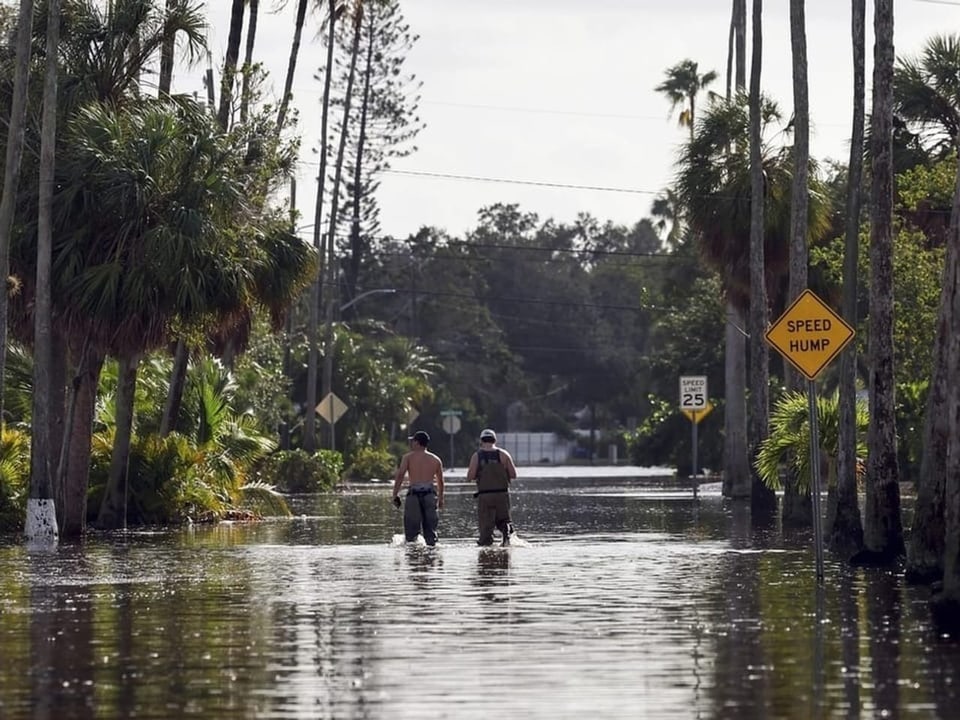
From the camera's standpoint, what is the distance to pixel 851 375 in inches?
1094

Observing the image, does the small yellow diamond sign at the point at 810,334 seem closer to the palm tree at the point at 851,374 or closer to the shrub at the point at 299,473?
the palm tree at the point at 851,374

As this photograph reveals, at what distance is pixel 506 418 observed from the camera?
462 feet

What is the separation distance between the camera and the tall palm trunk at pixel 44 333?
31.2 meters

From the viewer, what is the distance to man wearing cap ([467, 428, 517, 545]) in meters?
27.7

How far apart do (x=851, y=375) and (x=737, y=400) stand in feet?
81.6

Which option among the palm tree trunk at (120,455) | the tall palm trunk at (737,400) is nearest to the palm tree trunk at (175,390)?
the palm tree trunk at (120,455)

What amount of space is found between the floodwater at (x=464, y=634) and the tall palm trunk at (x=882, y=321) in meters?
0.91

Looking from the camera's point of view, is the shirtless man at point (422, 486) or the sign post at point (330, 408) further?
the sign post at point (330, 408)

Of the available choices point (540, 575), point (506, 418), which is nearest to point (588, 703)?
point (540, 575)

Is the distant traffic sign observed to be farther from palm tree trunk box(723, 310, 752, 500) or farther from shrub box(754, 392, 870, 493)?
shrub box(754, 392, 870, 493)

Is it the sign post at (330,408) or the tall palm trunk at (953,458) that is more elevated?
the sign post at (330,408)

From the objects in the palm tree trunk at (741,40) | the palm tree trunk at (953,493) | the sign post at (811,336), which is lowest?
the palm tree trunk at (953,493)

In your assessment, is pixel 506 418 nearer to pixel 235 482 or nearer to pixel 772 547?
pixel 235 482

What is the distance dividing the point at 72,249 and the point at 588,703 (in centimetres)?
2264
